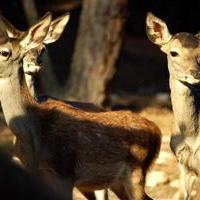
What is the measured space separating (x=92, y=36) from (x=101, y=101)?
1123mm

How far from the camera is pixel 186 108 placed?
23.2 ft

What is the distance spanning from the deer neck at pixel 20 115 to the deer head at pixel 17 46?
7 centimetres

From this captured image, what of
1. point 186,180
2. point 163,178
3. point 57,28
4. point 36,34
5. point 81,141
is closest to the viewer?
point 81,141

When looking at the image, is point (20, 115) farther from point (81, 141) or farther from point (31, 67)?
point (31, 67)

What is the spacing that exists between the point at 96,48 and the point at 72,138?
6.39 m

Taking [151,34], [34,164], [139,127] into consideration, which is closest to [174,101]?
[139,127]

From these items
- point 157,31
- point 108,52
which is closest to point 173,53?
point 157,31

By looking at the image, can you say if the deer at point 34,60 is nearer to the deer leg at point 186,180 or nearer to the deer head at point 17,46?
the deer head at point 17,46

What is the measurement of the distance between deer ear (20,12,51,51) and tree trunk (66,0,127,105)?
211 inches

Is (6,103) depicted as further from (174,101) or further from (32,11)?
(32,11)

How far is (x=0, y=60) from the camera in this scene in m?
6.12

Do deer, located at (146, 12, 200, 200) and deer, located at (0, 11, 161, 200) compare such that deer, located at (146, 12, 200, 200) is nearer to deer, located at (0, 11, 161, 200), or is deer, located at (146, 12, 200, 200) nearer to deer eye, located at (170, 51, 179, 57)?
deer eye, located at (170, 51, 179, 57)

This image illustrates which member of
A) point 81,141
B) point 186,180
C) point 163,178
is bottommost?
point 163,178

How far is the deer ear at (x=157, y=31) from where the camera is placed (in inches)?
304
